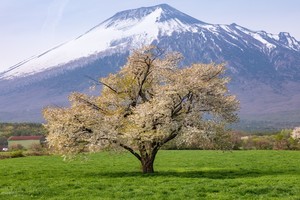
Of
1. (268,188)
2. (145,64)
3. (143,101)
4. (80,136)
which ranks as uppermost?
(145,64)

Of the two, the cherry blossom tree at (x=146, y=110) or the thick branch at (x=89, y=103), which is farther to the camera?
the thick branch at (x=89, y=103)

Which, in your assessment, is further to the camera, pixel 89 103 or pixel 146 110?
pixel 89 103

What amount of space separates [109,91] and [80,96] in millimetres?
2321

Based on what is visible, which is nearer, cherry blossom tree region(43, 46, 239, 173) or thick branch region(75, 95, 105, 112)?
cherry blossom tree region(43, 46, 239, 173)

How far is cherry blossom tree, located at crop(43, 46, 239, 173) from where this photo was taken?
31.8 m

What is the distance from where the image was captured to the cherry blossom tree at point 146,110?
1253 inches

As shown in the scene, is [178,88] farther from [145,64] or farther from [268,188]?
[268,188]

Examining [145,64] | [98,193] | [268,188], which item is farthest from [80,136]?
[268,188]

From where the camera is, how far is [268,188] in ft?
79.3

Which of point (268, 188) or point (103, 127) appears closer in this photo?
point (268, 188)

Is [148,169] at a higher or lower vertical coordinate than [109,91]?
lower

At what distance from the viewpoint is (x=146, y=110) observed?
3162 centimetres

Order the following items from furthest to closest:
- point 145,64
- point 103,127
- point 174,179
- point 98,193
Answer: point 145,64 → point 103,127 → point 174,179 → point 98,193

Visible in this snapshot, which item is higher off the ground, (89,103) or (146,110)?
(89,103)
